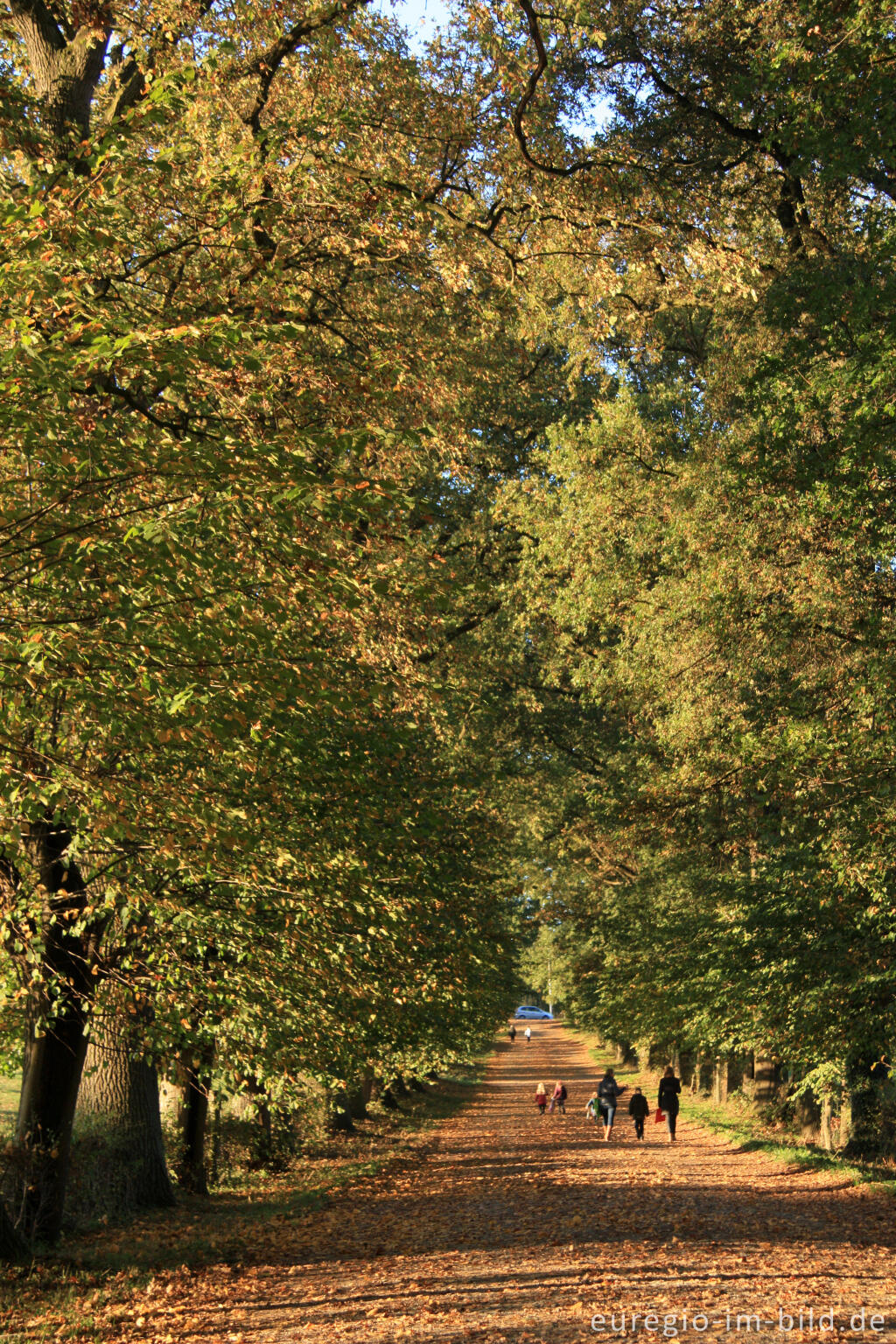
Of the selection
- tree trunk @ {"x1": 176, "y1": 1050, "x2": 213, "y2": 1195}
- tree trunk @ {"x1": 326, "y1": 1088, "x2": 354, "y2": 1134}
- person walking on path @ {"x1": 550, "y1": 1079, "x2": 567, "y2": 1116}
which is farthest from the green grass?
tree trunk @ {"x1": 176, "y1": 1050, "x2": 213, "y2": 1195}

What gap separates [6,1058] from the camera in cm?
1223

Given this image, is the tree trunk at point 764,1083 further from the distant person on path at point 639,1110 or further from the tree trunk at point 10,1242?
the tree trunk at point 10,1242

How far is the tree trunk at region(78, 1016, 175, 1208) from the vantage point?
13.6 meters

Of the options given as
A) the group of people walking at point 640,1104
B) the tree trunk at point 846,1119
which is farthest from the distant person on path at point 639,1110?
the tree trunk at point 846,1119

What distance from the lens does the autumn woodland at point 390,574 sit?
21.4 feet

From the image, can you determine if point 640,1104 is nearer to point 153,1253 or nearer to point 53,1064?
point 153,1253

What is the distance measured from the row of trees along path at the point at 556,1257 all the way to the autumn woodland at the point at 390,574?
138 millimetres

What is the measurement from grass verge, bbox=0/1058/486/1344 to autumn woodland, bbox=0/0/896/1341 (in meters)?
0.20

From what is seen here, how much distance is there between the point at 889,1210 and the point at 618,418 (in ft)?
43.8

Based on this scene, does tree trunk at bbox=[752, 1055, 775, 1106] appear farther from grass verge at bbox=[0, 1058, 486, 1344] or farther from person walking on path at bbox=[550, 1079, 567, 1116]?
grass verge at bbox=[0, 1058, 486, 1344]

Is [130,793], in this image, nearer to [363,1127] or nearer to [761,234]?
[761,234]

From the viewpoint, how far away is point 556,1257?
11.4 meters

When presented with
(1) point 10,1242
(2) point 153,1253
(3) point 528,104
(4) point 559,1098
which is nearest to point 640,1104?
(4) point 559,1098

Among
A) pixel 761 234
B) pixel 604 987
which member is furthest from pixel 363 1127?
pixel 761 234
